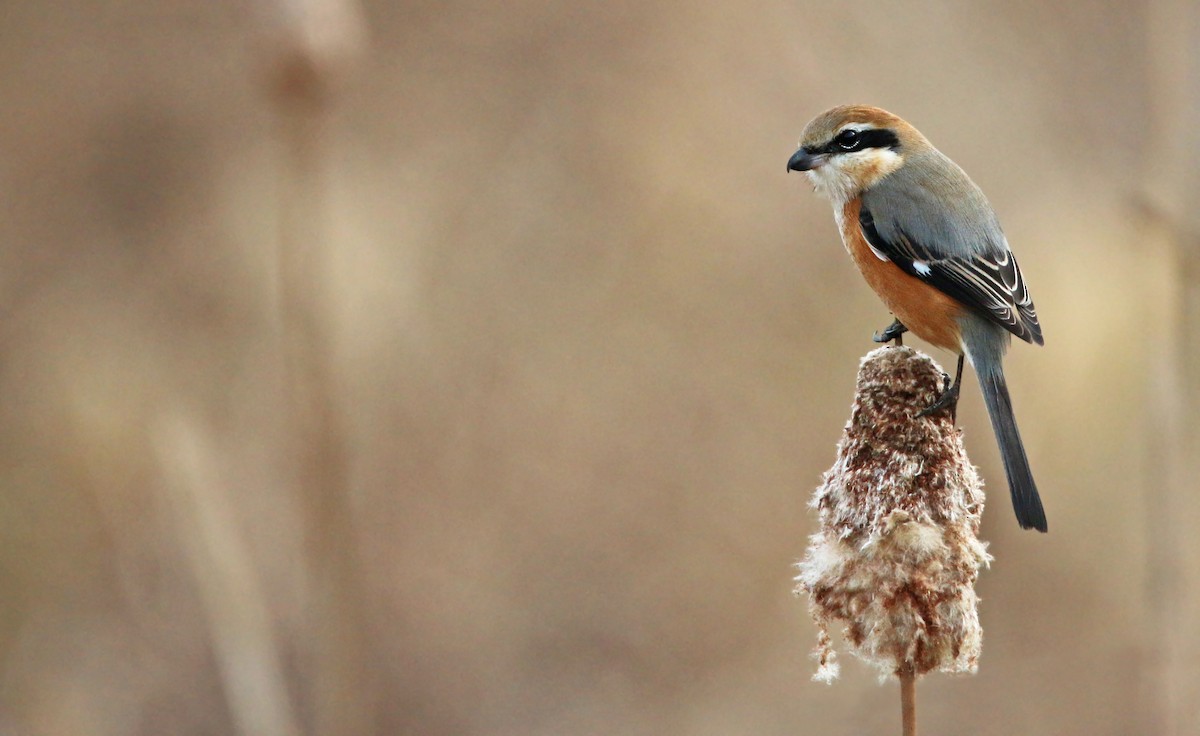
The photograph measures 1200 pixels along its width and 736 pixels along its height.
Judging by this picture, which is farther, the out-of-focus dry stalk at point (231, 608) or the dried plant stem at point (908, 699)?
the out-of-focus dry stalk at point (231, 608)

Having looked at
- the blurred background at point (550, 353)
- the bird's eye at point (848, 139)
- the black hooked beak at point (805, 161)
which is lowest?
the blurred background at point (550, 353)

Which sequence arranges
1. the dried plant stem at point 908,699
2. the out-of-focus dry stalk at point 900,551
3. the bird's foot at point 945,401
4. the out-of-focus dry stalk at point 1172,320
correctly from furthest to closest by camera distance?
the out-of-focus dry stalk at point 1172,320 → the bird's foot at point 945,401 → the out-of-focus dry stalk at point 900,551 → the dried plant stem at point 908,699

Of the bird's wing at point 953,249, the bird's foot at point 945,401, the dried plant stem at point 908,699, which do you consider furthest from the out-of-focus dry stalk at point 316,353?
the bird's wing at point 953,249

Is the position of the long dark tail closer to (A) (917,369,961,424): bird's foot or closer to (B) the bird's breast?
(B) the bird's breast

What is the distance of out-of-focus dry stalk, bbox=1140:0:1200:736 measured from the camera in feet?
9.21

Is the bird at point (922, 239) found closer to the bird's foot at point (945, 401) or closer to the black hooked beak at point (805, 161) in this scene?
the black hooked beak at point (805, 161)

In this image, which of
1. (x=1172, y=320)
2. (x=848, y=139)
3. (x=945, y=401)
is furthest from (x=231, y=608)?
(x=1172, y=320)

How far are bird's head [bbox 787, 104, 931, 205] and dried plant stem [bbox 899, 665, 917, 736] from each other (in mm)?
1761

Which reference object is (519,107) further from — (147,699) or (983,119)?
(147,699)

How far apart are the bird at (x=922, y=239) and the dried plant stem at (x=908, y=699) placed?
109cm

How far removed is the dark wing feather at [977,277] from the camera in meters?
3.05

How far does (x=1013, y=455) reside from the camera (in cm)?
273

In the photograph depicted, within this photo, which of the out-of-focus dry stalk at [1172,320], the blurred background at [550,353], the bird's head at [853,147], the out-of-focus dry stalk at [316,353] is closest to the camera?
the out-of-focus dry stalk at [316,353]

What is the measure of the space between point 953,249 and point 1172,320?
0.62 m
